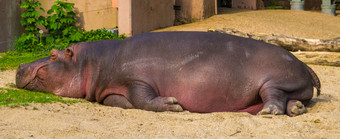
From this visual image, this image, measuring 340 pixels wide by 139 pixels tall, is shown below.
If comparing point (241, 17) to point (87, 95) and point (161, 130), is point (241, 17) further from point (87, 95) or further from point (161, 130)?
point (161, 130)

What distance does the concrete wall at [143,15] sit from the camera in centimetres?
1077

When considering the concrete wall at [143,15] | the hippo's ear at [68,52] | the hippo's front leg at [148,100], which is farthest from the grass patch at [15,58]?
the hippo's front leg at [148,100]

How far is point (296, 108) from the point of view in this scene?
16.6 feet

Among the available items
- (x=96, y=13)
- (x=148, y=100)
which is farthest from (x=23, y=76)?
(x=96, y=13)

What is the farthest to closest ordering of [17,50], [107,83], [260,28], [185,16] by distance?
[185,16], [260,28], [17,50], [107,83]

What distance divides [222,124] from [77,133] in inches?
49.9

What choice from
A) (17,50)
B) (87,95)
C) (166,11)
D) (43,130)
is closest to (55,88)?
(87,95)

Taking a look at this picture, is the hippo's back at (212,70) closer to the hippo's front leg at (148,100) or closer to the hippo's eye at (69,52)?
the hippo's front leg at (148,100)

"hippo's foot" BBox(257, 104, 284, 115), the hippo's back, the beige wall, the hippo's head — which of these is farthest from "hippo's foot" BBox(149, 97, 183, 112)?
the beige wall

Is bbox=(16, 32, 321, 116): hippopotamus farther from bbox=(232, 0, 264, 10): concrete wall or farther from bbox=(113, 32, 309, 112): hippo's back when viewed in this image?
bbox=(232, 0, 264, 10): concrete wall

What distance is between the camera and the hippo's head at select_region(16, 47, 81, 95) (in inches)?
231

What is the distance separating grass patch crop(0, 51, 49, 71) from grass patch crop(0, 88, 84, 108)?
2.20 m

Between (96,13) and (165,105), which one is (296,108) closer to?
(165,105)

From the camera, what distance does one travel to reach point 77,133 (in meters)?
3.92
